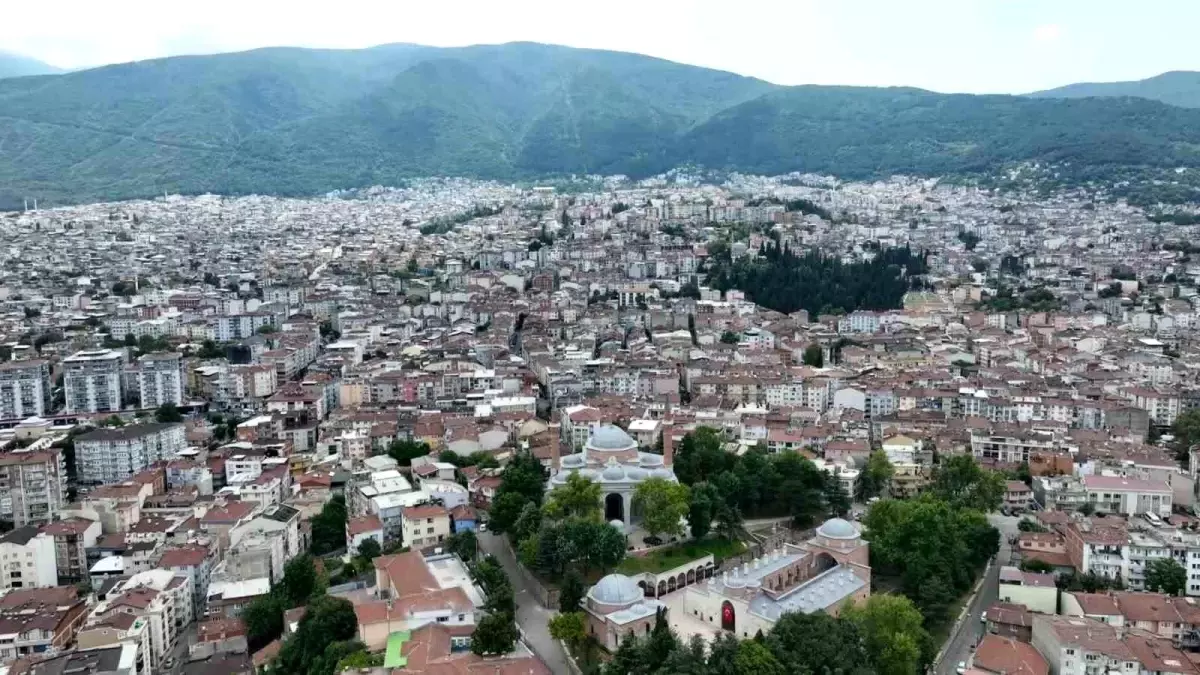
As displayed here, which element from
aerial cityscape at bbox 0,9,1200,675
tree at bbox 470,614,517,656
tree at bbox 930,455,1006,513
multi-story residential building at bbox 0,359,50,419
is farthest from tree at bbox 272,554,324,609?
multi-story residential building at bbox 0,359,50,419

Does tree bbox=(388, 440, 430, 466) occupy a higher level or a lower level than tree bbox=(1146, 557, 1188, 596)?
higher

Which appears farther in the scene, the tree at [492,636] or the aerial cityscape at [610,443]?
the aerial cityscape at [610,443]

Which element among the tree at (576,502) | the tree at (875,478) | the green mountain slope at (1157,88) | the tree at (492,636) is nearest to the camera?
the tree at (492,636)

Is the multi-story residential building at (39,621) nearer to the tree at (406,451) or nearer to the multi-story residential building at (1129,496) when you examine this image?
the tree at (406,451)

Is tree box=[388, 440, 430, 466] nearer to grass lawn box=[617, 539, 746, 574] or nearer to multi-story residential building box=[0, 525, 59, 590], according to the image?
multi-story residential building box=[0, 525, 59, 590]

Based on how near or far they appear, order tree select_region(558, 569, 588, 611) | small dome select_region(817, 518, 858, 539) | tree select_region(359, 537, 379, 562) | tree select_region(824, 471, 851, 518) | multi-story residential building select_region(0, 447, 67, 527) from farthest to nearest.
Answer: multi-story residential building select_region(0, 447, 67, 527), tree select_region(824, 471, 851, 518), tree select_region(359, 537, 379, 562), small dome select_region(817, 518, 858, 539), tree select_region(558, 569, 588, 611)

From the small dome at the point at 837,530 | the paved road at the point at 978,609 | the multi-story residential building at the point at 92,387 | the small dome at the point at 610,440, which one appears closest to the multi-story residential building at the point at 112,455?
the multi-story residential building at the point at 92,387

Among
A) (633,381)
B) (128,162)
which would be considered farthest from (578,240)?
(128,162)

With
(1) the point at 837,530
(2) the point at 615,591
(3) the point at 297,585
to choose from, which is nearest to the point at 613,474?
(2) the point at 615,591
